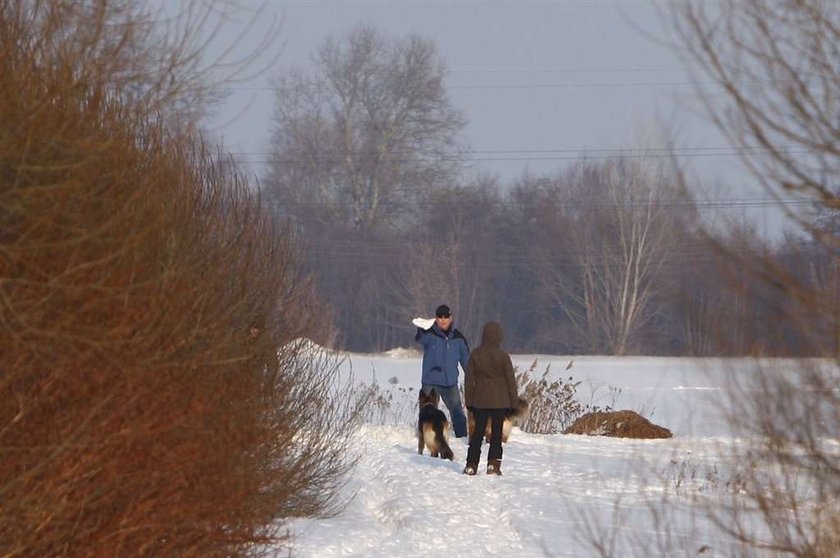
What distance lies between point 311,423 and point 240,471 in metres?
4.05

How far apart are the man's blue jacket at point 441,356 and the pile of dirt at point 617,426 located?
4.67 m

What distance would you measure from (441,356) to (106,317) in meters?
11.1

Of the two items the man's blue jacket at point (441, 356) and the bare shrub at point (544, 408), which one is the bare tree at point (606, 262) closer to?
the bare shrub at point (544, 408)

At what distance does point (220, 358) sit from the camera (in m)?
6.91

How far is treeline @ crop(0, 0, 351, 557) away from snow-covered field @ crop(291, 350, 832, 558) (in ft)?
6.06

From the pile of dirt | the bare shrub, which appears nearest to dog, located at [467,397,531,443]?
the pile of dirt

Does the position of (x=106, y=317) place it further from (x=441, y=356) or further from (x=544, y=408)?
(x=544, y=408)

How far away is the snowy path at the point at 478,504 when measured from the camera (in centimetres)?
1084

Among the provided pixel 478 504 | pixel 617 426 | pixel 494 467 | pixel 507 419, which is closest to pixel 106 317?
pixel 478 504

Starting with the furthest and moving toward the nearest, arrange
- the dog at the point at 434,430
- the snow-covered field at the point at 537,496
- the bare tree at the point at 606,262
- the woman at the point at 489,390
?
the bare tree at the point at 606,262, the dog at the point at 434,430, the woman at the point at 489,390, the snow-covered field at the point at 537,496

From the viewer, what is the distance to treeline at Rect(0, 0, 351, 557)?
5270mm

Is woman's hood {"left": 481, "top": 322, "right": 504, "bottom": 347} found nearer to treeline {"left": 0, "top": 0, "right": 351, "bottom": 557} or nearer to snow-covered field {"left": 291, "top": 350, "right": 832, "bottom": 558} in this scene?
snow-covered field {"left": 291, "top": 350, "right": 832, "bottom": 558}

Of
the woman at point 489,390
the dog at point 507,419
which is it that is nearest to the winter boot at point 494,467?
the woman at point 489,390

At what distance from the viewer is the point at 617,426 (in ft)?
69.3
